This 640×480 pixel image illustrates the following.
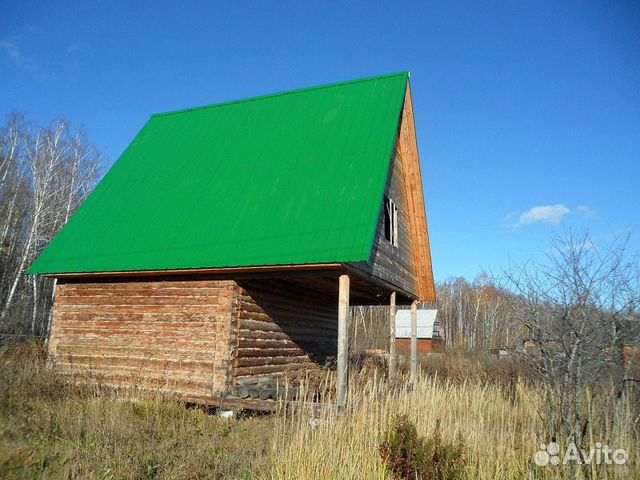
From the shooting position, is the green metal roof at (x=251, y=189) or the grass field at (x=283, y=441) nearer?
the grass field at (x=283, y=441)

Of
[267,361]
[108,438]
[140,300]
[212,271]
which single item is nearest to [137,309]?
[140,300]

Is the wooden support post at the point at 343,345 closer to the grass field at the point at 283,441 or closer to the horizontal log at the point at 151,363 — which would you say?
the grass field at the point at 283,441

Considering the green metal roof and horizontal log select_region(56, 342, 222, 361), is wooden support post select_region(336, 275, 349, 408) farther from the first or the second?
horizontal log select_region(56, 342, 222, 361)

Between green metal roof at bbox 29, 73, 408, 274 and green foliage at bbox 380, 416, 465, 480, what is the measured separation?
3897 mm

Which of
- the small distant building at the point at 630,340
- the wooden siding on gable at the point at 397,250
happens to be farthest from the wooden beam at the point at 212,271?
the small distant building at the point at 630,340

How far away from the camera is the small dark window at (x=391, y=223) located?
12742 mm

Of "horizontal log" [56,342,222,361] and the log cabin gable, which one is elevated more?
the log cabin gable

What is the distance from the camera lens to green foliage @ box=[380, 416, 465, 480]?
17.8ft

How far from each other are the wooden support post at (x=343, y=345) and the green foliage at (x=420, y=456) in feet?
10.2

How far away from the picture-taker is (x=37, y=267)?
12797 millimetres

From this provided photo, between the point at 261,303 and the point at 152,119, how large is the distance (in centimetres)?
935

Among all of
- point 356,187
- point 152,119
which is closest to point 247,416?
point 356,187
